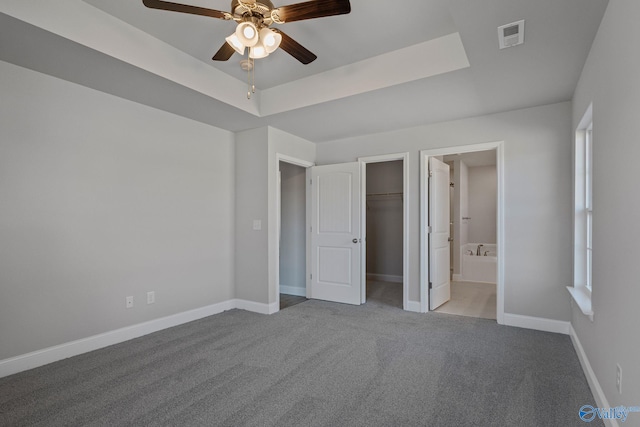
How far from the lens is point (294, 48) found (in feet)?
7.73

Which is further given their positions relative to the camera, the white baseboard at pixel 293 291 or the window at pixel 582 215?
the white baseboard at pixel 293 291

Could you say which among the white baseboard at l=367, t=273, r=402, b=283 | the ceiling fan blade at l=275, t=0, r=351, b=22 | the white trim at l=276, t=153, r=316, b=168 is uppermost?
the ceiling fan blade at l=275, t=0, r=351, b=22

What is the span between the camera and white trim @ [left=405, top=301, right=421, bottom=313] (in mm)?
4270

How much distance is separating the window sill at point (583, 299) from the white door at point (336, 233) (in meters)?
2.42

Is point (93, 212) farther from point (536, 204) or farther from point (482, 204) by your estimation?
point (482, 204)

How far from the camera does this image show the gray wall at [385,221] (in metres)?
6.56

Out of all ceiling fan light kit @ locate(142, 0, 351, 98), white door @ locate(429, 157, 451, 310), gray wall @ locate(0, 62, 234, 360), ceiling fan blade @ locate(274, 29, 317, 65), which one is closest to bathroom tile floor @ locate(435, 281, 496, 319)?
white door @ locate(429, 157, 451, 310)

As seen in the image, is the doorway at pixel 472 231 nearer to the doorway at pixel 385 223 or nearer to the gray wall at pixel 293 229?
the doorway at pixel 385 223

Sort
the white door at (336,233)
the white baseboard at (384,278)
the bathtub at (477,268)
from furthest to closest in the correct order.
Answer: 1. the white baseboard at (384,278)
2. the bathtub at (477,268)
3. the white door at (336,233)

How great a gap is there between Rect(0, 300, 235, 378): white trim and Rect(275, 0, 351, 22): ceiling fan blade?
10.4ft

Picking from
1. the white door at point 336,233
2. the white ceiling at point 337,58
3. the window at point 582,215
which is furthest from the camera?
the white door at point 336,233

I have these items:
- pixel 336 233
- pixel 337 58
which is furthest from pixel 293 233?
pixel 337 58

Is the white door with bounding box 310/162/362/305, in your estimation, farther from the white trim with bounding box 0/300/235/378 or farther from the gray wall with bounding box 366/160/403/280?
the gray wall with bounding box 366/160/403/280

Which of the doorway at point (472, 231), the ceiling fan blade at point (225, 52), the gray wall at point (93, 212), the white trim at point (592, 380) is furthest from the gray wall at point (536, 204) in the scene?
the gray wall at point (93, 212)
